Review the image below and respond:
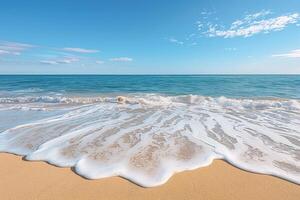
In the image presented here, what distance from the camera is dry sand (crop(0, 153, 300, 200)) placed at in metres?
3.07

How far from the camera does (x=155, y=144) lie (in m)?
5.31

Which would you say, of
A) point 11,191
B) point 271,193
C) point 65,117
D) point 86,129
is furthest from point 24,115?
point 271,193

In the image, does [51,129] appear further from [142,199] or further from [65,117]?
[142,199]

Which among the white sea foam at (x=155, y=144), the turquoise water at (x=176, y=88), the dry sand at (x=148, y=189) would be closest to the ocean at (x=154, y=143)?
the white sea foam at (x=155, y=144)

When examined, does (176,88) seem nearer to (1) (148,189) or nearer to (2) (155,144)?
(2) (155,144)

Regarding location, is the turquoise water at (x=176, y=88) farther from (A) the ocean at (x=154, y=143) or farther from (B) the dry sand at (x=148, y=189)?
(B) the dry sand at (x=148, y=189)

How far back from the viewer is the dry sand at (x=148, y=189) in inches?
121

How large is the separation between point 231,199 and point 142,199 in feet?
4.59

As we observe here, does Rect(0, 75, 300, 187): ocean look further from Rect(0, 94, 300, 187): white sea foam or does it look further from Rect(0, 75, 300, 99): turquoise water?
Rect(0, 75, 300, 99): turquoise water

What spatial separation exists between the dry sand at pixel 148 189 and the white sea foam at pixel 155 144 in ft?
0.75

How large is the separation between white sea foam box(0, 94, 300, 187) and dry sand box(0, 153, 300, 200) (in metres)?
0.23

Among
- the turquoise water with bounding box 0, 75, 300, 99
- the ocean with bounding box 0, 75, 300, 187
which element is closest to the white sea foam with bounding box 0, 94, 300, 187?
the ocean with bounding box 0, 75, 300, 187

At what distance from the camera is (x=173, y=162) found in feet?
13.9

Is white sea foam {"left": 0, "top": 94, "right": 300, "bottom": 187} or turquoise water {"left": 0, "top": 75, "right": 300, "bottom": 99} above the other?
white sea foam {"left": 0, "top": 94, "right": 300, "bottom": 187}
